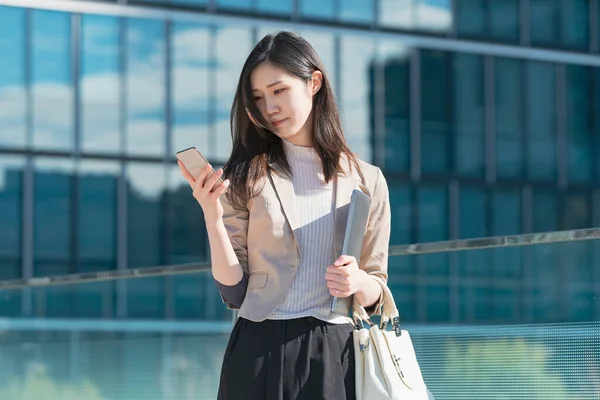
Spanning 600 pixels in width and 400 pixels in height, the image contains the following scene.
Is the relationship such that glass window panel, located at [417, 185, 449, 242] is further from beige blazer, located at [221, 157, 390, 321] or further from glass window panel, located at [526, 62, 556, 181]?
beige blazer, located at [221, 157, 390, 321]

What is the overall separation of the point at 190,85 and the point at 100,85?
1.75 metres

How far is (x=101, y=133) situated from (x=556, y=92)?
10443 mm

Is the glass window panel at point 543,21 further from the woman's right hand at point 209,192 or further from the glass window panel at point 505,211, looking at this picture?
the woman's right hand at point 209,192

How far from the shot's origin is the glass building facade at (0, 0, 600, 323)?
70.9ft

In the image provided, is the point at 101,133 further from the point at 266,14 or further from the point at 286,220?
the point at 286,220

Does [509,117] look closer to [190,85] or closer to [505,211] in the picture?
[505,211]

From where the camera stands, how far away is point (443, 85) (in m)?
25.2

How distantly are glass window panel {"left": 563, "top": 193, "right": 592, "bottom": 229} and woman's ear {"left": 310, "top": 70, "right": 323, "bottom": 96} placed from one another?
2416 cm

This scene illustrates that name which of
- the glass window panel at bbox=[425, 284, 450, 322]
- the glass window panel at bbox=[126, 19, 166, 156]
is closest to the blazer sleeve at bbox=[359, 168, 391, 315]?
the glass window panel at bbox=[425, 284, 450, 322]

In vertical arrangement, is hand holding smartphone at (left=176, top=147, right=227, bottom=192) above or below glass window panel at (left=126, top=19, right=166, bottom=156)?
below

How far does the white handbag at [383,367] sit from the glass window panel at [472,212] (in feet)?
74.9

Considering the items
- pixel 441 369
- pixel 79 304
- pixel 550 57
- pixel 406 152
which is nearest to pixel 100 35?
pixel 406 152

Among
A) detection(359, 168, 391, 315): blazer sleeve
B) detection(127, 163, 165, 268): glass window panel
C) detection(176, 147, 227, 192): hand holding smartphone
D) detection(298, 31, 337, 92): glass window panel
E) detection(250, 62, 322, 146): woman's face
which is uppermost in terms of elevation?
detection(298, 31, 337, 92): glass window panel

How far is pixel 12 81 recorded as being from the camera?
69.9ft
